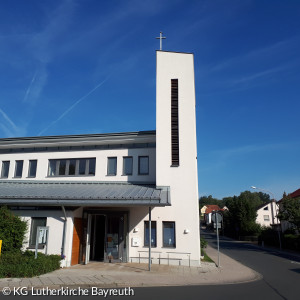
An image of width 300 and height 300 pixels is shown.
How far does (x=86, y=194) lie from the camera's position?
15312mm

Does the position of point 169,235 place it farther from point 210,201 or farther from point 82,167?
point 210,201

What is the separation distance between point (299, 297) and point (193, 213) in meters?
7.59

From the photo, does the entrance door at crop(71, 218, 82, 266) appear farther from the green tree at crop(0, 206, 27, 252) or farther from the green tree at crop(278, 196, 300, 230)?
the green tree at crop(278, 196, 300, 230)

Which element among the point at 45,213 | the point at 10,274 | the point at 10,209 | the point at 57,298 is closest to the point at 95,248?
the point at 45,213

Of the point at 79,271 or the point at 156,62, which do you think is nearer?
the point at 79,271

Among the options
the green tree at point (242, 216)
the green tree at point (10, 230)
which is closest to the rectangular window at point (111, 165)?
the green tree at point (10, 230)

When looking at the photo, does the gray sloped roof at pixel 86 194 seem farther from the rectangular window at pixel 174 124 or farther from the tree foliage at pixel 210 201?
the tree foliage at pixel 210 201

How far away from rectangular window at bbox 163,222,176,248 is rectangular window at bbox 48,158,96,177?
6389mm

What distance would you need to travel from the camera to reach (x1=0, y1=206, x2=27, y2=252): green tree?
13648 mm

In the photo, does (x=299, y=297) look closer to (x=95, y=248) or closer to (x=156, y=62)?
(x=95, y=248)

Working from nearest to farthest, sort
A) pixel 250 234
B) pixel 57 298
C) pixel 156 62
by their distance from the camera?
pixel 57 298
pixel 156 62
pixel 250 234

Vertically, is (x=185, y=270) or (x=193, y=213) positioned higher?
(x=193, y=213)

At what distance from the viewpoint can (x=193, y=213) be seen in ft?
52.1

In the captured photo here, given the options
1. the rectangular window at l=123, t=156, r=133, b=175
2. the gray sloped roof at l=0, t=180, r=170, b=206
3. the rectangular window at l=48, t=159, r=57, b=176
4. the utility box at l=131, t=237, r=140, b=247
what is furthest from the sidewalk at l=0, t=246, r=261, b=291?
the rectangular window at l=48, t=159, r=57, b=176
